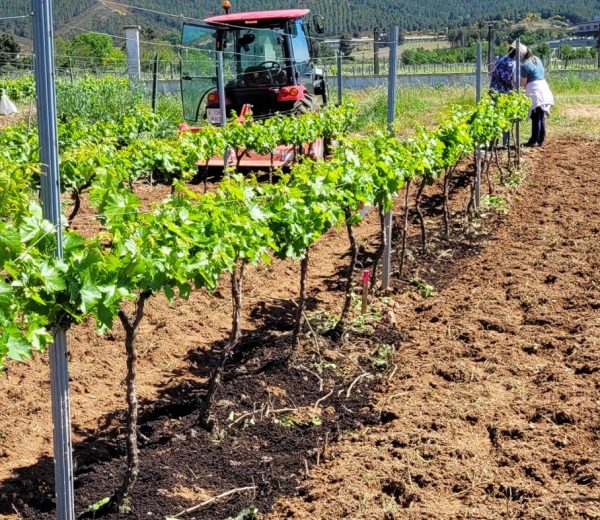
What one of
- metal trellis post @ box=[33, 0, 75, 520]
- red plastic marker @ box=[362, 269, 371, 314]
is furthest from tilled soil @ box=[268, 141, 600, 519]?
Result: metal trellis post @ box=[33, 0, 75, 520]

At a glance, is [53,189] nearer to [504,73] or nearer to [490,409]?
[490,409]

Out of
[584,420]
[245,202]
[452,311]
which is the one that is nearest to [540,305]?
[452,311]

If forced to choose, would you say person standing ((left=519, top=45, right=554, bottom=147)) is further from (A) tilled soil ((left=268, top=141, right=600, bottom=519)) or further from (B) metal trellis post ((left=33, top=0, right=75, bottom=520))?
(B) metal trellis post ((left=33, top=0, right=75, bottom=520))

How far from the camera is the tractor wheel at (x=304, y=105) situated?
12070mm

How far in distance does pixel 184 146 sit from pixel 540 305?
4.11 m

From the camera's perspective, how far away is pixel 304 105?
40.3 feet

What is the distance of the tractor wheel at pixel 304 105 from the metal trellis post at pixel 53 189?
28.3ft

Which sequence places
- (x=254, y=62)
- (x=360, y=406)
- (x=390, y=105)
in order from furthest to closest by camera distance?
(x=254, y=62), (x=390, y=105), (x=360, y=406)

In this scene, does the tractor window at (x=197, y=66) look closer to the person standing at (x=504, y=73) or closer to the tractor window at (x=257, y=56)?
the tractor window at (x=257, y=56)

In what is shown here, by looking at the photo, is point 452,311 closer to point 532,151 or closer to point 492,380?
point 492,380

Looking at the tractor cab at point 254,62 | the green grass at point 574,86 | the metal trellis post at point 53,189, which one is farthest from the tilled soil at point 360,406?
the green grass at point 574,86

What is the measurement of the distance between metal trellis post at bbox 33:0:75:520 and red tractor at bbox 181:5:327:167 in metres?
8.50

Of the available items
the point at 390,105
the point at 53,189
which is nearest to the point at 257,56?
the point at 390,105

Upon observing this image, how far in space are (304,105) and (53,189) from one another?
30.0ft
